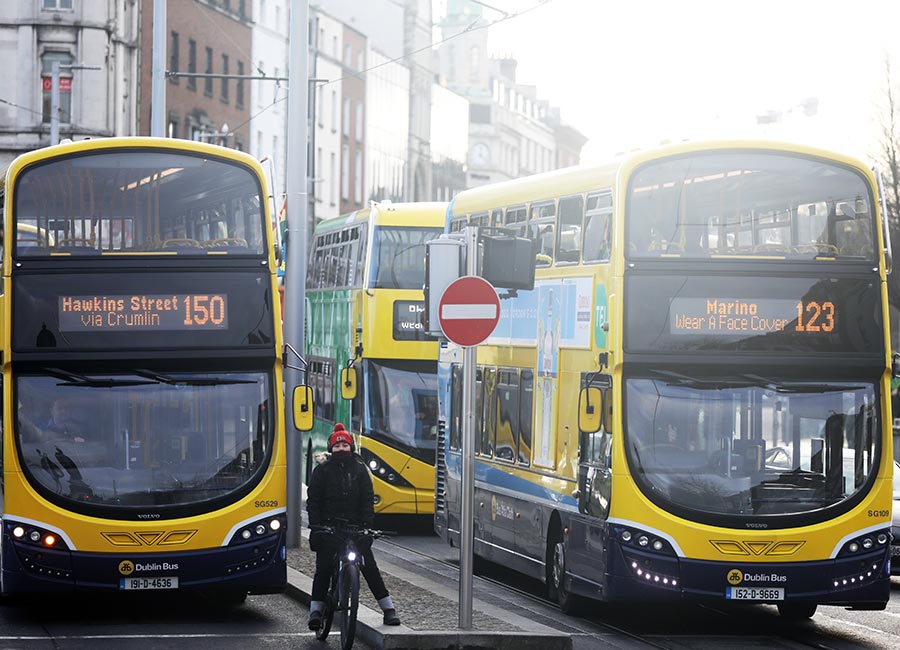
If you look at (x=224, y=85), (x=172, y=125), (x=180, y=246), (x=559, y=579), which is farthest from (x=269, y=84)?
(x=180, y=246)

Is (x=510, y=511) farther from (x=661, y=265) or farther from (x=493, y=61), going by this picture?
(x=493, y=61)

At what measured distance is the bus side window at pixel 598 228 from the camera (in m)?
15.4

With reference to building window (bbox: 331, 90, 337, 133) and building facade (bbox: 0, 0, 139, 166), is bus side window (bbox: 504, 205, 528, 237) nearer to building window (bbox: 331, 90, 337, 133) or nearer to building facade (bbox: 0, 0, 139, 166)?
building facade (bbox: 0, 0, 139, 166)

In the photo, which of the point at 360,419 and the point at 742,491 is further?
the point at 360,419

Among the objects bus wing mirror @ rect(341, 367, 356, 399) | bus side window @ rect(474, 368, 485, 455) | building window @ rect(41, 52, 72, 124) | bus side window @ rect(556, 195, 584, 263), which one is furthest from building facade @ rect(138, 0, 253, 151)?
bus side window @ rect(556, 195, 584, 263)

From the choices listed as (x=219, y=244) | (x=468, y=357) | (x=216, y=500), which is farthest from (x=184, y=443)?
(x=468, y=357)

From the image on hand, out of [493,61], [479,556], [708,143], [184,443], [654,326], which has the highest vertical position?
[493,61]

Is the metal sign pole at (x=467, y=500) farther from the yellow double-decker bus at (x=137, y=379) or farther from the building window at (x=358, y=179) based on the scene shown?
the building window at (x=358, y=179)

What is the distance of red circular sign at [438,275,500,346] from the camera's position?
13.6m

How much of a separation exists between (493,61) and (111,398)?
12176 centimetres

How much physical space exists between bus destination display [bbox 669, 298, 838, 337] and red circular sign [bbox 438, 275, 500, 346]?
201 centimetres

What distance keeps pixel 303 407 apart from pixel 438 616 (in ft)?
6.79

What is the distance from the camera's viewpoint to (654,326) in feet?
49.0

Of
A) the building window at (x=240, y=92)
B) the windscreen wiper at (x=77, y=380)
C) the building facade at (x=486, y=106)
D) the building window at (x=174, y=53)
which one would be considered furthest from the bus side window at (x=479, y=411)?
the building facade at (x=486, y=106)
